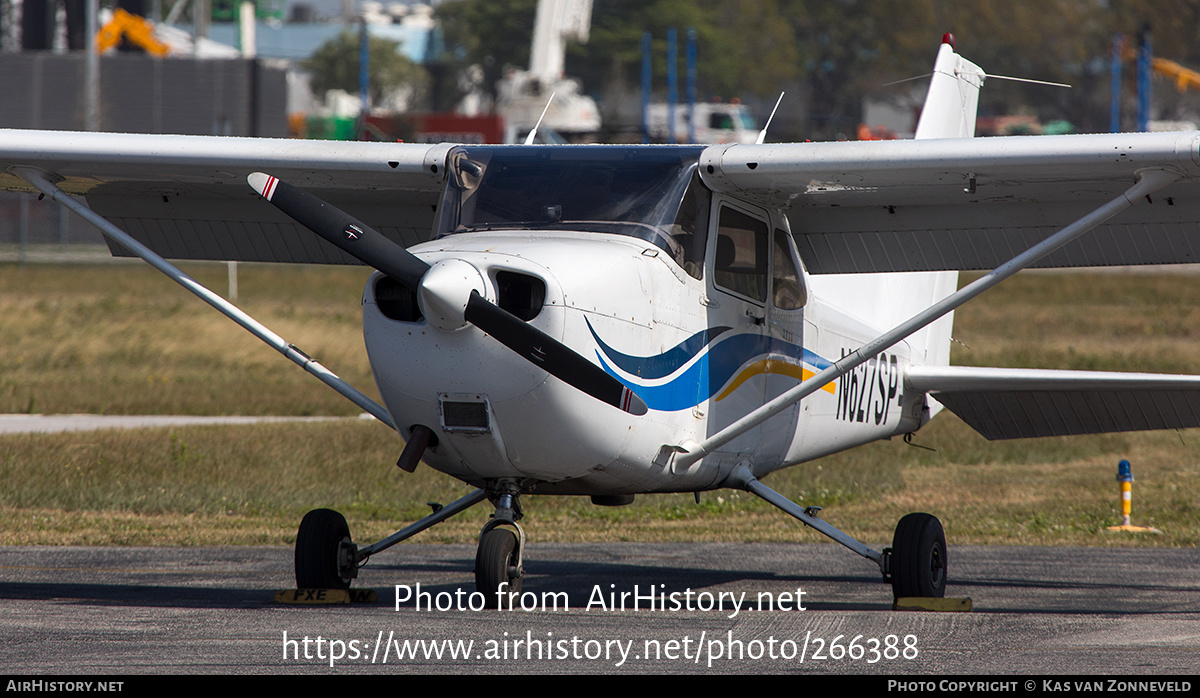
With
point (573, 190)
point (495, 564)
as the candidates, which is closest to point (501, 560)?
point (495, 564)

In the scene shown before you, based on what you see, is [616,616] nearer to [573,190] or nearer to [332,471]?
[573,190]

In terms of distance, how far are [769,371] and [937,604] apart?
5.71ft

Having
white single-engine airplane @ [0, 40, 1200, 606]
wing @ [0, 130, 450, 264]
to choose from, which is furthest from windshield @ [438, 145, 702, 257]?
wing @ [0, 130, 450, 264]

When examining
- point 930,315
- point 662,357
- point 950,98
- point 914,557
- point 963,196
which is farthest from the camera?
point 950,98

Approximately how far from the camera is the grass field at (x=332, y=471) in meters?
13.1

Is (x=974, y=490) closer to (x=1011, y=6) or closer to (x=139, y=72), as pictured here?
(x=139, y=72)

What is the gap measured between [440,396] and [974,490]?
9.60 m

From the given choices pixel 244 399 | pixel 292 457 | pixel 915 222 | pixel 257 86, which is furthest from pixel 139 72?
pixel 915 222

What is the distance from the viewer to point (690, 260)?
8.50m

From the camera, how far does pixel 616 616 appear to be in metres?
8.20

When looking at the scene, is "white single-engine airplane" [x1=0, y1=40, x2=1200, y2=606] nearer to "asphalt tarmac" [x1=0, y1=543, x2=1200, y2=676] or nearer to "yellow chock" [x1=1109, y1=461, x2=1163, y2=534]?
"asphalt tarmac" [x1=0, y1=543, x2=1200, y2=676]

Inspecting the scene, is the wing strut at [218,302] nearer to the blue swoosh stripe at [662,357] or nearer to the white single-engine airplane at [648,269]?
the white single-engine airplane at [648,269]

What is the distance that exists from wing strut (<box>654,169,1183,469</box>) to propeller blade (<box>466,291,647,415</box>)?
1.04 meters

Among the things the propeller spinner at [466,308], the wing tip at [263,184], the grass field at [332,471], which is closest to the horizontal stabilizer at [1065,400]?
the grass field at [332,471]
